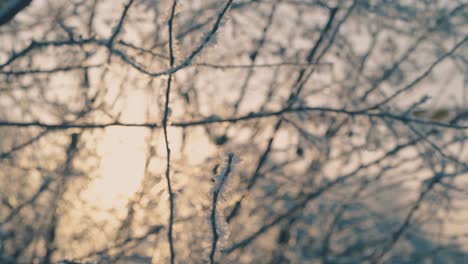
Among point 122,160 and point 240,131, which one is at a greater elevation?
point 240,131

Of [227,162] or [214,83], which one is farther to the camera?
[214,83]

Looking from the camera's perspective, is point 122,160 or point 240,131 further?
point 240,131

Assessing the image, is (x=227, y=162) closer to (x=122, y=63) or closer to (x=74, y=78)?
(x=122, y=63)

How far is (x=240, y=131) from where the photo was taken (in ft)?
5.41

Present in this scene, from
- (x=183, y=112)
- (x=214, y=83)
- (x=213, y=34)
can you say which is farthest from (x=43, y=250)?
(x=213, y=34)

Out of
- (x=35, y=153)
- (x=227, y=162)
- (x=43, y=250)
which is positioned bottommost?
(x=227, y=162)

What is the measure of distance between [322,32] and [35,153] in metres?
1.37

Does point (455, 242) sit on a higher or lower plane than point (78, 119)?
lower

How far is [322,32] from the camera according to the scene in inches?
66.7

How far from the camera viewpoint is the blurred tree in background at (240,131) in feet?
4.45

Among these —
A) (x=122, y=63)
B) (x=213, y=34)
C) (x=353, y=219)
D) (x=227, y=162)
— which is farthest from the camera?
(x=353, y=219)

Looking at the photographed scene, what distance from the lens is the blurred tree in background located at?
4.45ft

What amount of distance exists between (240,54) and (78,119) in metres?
0.74

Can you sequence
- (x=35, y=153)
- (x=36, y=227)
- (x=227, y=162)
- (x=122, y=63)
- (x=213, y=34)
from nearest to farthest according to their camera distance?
(x=227, y=162), (x=213, y=34), (x=122, y=63), (x=35, y=153), (x=36, y=227)
